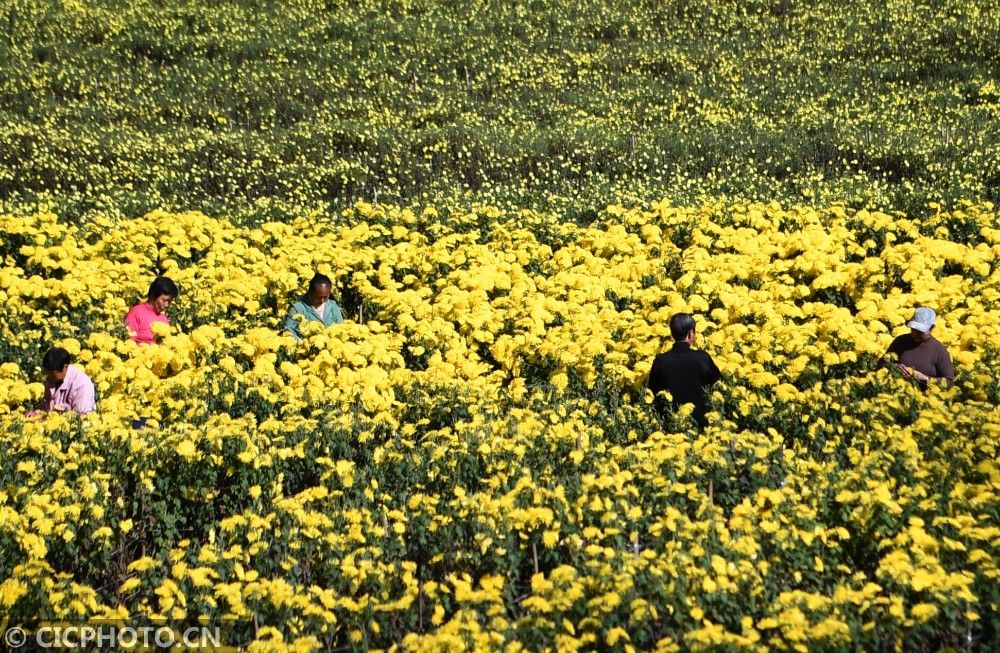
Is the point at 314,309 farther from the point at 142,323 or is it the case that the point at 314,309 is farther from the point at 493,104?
the point at 493,104

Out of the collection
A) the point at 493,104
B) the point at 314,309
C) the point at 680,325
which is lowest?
the point at 493,104

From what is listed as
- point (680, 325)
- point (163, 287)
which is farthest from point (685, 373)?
point (163, 287)

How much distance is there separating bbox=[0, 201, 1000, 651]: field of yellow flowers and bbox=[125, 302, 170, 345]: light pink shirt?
0.90 feet

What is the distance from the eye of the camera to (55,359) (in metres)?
8.29

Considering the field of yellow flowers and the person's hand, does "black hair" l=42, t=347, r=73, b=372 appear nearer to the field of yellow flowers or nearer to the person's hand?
the field of yellow flowers

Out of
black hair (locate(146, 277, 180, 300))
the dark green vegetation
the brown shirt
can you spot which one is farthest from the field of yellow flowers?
the dark green vegetation

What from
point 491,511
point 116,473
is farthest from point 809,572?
point 116,473

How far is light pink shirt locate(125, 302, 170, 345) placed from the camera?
32.6 feet

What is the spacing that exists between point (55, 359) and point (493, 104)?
19270 mm

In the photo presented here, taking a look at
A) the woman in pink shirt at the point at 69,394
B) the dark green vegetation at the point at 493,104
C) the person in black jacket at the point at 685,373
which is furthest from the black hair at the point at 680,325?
the dark green vegetation at the point at 493,104

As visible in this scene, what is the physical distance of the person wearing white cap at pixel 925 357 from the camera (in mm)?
8266

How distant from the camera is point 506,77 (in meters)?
28.8

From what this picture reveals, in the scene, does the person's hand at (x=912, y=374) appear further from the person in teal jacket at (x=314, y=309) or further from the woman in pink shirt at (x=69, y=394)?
the woman in pink shirt at (x=69, y=394)

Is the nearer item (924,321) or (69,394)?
(924,321)
